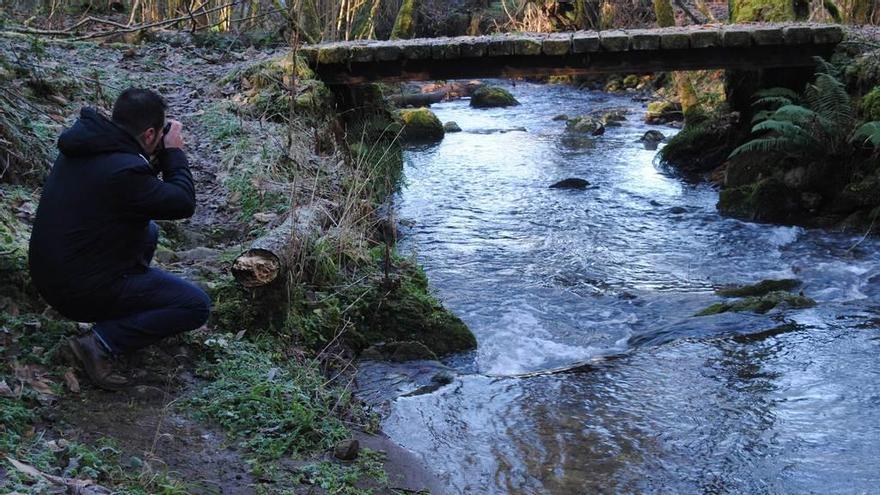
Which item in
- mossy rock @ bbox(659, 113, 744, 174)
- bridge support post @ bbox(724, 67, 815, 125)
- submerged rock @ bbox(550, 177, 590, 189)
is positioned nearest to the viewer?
bridge support post @ bbox(724, 67, 815, 125)

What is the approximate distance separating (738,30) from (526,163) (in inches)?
196

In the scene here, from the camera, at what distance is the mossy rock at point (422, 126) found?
17.6 metres

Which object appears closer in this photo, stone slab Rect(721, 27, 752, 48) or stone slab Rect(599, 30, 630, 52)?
stone slab Rect(721, 27, 752, 48)

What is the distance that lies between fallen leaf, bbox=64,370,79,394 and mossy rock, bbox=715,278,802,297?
605 centimetres

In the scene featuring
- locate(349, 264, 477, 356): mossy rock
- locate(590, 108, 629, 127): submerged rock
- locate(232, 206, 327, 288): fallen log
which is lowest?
locate(349, 264, 477, 356): mossy rock

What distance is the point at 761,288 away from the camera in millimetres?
8219

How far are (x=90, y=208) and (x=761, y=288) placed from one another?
627 cm

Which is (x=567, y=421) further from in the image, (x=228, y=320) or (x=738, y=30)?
(x=738, y=30)

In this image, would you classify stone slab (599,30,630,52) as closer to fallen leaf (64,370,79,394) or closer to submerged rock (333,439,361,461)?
submerged rock (333,439,361,461)

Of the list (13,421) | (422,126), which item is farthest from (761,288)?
(422,126)

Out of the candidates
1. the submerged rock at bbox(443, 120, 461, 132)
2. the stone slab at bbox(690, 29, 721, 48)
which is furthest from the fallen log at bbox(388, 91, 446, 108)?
the stone slab at bbox(690, 29, 721, 48)

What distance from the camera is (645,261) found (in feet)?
31.6

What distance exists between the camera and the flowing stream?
4.89 metres

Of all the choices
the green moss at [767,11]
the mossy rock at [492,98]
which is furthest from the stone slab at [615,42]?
the mossy rock at [492,98]
